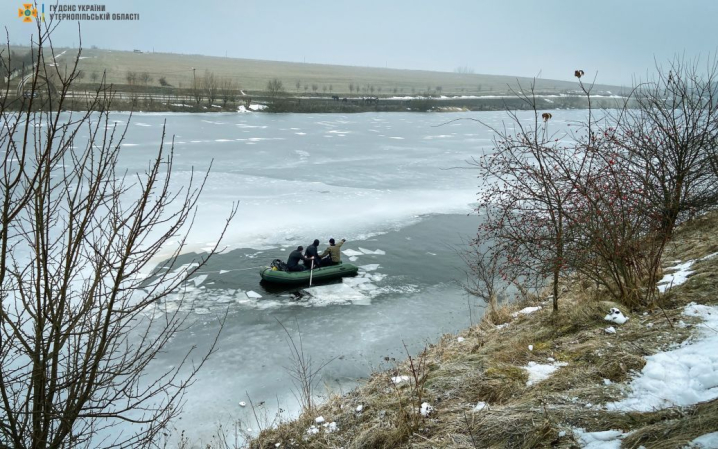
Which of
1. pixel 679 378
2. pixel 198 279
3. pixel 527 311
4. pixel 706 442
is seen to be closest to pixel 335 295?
pixel 198 279

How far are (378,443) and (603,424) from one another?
1.88 m

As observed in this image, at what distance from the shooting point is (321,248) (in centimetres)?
1286

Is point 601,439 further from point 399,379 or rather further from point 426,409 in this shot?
point 399,379

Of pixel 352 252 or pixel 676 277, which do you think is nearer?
pixel 676 277

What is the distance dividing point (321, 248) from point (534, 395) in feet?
30.9

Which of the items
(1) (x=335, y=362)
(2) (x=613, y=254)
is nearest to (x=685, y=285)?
(2) (x=613, y=254)

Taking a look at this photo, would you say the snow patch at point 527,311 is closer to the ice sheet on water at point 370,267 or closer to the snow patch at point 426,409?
the snow patch at point 426,409

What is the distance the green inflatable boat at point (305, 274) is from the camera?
425 inches

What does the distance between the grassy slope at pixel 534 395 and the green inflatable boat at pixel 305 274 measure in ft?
16.3

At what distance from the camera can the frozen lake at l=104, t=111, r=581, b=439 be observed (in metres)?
7.63

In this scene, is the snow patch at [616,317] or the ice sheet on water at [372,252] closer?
the snow patch at [616,317]

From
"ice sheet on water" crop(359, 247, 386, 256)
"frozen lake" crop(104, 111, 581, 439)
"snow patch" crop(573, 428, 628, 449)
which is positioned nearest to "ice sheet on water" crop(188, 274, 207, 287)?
"frozen lake" crop(104, 111, 581, 439)

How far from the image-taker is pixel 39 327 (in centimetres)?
278

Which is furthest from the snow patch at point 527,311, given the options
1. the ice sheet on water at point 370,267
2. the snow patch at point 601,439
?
the ice sheet on water at point 370,267
